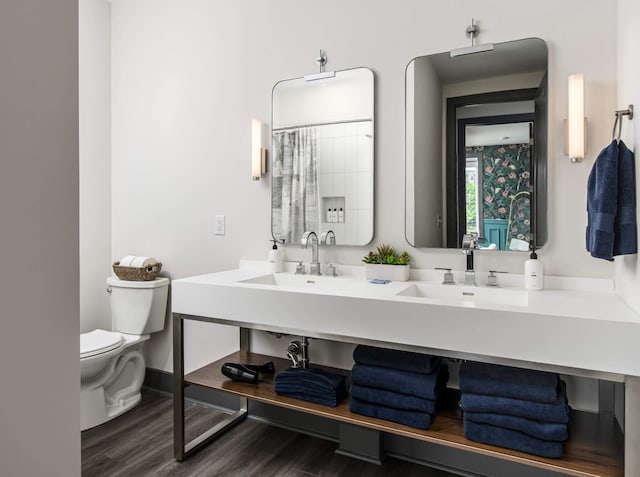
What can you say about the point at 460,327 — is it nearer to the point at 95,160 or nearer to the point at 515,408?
the point at 515,408

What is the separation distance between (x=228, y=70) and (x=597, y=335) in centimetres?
220

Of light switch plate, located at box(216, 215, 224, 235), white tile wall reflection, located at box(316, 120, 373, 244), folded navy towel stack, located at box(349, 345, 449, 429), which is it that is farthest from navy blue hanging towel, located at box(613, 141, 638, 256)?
light switch plate, located at box(216, 215, 224, 235)

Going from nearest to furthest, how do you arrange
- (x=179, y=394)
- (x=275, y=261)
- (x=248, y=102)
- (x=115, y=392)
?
(x=179, y=394)
(x=275, y=261)
(x=248, y=102)
(x=115, y=392)

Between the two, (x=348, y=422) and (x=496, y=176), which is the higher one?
(x=496, y=176)

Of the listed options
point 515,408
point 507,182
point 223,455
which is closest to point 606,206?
point 507,182

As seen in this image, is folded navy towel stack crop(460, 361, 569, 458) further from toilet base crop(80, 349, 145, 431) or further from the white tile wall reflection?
toilet base crop(80, 349, 145, 431)

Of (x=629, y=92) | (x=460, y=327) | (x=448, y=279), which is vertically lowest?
(x=460, y=327)

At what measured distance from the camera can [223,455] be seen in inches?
82.7

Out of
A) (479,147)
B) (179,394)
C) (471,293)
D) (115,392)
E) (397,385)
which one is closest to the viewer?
(397,385)

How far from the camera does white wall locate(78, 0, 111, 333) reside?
282 cm

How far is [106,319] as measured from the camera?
119 inches

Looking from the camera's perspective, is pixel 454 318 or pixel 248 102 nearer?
pixel 454 318

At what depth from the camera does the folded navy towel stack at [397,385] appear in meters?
1.61

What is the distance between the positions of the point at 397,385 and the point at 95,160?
7.89ft
